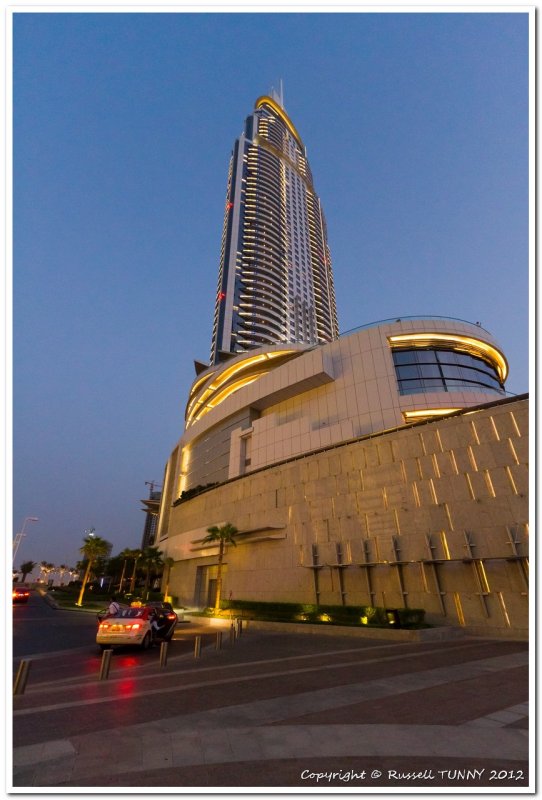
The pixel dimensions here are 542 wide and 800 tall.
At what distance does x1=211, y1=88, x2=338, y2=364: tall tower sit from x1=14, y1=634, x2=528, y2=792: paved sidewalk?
90.0 meters

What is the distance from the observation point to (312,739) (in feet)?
18.0

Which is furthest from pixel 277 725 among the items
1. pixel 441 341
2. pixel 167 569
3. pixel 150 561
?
pixel 167 569

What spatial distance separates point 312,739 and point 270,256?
131 metres

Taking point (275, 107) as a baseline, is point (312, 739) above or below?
below

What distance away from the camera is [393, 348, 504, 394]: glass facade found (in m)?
36.4

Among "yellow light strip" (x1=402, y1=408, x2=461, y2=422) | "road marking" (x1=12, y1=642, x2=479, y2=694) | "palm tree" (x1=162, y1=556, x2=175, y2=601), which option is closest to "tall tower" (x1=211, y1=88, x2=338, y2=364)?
"palm tree" (x1=162, y1=556, x2=175, y2=601)

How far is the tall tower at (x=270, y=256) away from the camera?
112062 millimetres

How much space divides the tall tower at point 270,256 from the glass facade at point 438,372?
63.3 meters

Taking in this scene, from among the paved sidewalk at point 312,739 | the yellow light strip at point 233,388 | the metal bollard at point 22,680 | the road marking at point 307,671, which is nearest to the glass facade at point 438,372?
the yellow light strip at point 233,388

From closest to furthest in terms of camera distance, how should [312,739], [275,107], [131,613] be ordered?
[312,739] → [131,613] → [275,107]

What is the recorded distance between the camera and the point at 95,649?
15.9m

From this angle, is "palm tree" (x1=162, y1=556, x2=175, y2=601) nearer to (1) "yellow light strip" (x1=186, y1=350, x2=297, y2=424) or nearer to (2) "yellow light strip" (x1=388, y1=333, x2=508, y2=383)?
(1) "yellow light strip" (x1=186, y1=350, x2=297, y2=424)

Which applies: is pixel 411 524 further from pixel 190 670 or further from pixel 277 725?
pixel 277 725
